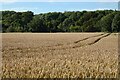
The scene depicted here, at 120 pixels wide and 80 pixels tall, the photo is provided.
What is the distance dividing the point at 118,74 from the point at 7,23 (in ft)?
327

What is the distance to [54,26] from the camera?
108000 mm

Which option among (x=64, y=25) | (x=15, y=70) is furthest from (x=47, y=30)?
(x=15, y=70)

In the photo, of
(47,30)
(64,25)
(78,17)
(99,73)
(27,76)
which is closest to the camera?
(27,76)

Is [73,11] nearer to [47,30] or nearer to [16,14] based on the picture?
[16,14]

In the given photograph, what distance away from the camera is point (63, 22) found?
11719 cm

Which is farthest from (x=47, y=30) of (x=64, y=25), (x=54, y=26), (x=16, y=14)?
(x=16, y=14)

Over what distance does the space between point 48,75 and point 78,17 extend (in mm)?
116725

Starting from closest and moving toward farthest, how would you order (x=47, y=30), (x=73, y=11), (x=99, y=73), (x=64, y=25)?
(x=99, y=73) → (x=47, y=30) → (x=64, y=25) → (x=73, y=11)

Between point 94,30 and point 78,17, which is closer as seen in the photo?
point 94,30

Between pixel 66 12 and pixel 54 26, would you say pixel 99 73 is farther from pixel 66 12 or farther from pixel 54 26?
pixel 66 12

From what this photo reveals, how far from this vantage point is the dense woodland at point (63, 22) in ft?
334

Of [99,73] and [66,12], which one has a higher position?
[66,12]

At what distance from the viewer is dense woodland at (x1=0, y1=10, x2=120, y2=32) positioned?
102 metres

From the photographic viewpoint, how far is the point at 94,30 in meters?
104
